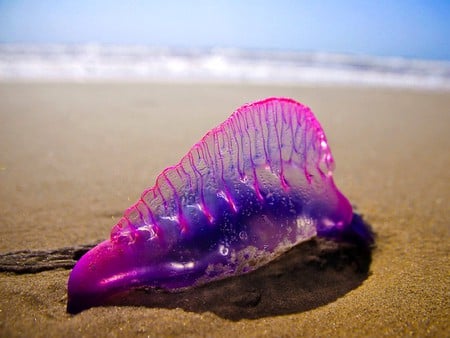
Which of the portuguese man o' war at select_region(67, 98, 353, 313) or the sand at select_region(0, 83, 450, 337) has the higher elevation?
the portuguese man o' war at select_region(67, 98, 353, 313)

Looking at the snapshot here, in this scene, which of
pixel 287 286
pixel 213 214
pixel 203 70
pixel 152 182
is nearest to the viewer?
pixel 213 214

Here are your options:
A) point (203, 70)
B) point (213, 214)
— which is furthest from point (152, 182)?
point (203, 70)

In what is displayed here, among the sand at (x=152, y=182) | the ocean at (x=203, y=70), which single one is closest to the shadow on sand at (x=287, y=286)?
the sand at (x=152, y=182)

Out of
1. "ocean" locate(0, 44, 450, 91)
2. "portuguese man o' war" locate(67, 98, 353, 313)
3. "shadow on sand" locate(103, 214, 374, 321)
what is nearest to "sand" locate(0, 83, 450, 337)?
"shadow on sand" locate(103, 214, 374, 321)

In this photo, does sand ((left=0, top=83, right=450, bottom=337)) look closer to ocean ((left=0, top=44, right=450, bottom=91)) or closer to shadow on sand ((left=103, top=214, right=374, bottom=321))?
shadow on sand ((left=103, top=214, right=374, bottom=321))

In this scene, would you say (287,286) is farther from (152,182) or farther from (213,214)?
(152,182)

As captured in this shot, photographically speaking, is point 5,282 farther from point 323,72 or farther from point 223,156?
point 323,72

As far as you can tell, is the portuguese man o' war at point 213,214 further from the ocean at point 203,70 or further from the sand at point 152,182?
the ocean at point 203,70
